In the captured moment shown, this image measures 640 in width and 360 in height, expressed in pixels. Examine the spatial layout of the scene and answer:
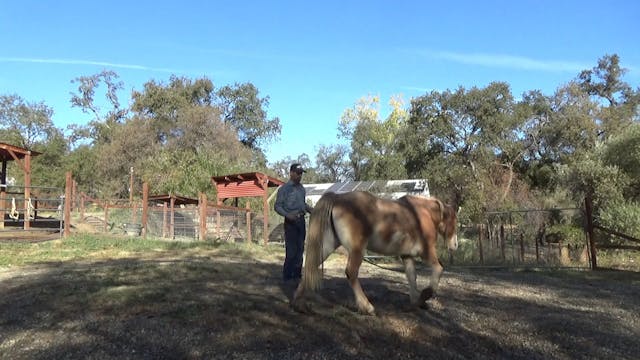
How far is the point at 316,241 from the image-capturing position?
19.1ft

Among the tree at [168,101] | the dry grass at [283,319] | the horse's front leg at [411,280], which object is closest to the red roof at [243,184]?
the dry grass at [283,319]

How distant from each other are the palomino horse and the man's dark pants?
1.69 meters

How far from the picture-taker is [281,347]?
14.7ft

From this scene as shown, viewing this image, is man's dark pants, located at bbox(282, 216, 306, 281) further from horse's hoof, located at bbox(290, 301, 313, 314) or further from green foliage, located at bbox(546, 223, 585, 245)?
green foliage, located at bbox(546, 223, 585, 245)

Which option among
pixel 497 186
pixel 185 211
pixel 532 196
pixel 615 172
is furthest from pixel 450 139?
pixel 185 211

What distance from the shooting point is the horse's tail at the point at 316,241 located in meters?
5.70

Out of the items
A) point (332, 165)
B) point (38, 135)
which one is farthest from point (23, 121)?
point (332, 165)

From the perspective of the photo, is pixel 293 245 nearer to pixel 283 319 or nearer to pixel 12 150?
pixel 283 319

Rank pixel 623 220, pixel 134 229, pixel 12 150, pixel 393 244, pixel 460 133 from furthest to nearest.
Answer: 1. pixel 460 133
2. pixel 12 150
3. pixel 134 229
4. pixel 623 220
5. pixel 393 244

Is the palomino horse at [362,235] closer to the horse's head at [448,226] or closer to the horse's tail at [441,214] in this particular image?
→ the horse's tail at [441,214]

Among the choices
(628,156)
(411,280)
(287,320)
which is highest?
(628,156)

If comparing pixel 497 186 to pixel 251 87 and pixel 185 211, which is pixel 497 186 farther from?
pixel 251 87

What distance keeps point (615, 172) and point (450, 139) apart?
19.0 metres

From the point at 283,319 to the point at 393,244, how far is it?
1.56 metres
